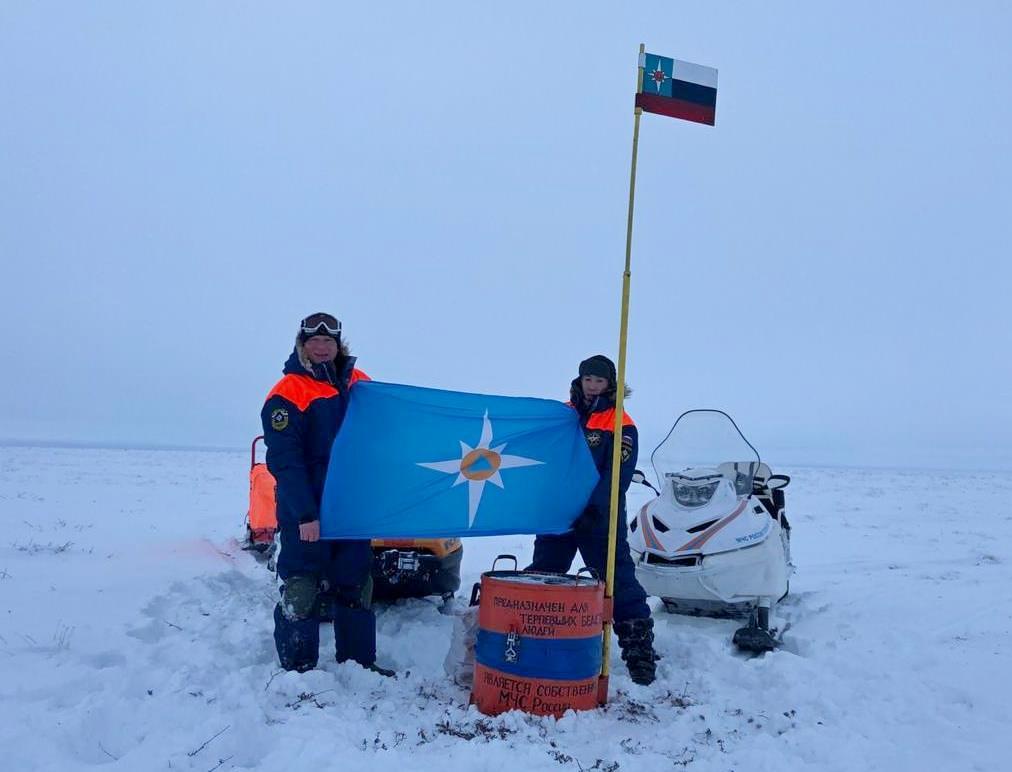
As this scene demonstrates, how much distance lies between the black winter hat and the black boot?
1.71m

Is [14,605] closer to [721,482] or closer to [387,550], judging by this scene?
[387,550]

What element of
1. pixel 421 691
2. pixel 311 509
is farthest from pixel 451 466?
pixel 421 691

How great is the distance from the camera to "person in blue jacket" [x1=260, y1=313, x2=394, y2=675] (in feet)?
15.7

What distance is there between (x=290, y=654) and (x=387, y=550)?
169cm

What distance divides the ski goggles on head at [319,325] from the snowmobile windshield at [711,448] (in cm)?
364

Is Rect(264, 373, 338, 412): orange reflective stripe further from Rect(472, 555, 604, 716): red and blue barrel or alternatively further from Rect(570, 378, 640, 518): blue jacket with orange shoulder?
Rect(570, 378, 640, 518): blue jacket with orange shoulder

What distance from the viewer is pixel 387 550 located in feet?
21.0

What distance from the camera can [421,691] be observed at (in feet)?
15.1

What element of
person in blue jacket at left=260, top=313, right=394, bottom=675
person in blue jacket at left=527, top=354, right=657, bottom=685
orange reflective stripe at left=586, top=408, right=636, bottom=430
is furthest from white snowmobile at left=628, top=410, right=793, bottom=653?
person in blue jacket at left=260, top=313, right=394, bottom=675

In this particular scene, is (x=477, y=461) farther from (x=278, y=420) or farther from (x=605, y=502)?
(x=278, y=420)

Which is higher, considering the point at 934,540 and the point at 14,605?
the point at 14,605

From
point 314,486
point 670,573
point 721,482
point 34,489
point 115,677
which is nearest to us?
point 115,677

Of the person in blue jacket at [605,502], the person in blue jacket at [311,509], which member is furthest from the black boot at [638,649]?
the person in blue jacket at [311,509]

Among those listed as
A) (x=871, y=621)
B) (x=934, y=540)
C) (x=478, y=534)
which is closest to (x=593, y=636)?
(x=478, y=534)
